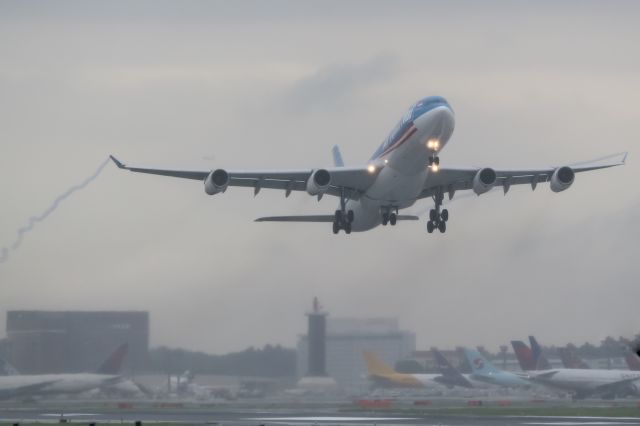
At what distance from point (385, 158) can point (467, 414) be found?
20.4 metres

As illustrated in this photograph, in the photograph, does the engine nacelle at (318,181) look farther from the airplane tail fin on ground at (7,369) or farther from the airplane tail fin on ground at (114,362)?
the airplane tail fin on ground at (7,369)

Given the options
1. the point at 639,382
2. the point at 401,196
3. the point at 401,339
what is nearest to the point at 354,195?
the point at 401,196

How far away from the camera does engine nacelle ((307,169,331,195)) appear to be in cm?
6116

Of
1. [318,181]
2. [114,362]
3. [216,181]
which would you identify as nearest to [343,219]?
[318,181]

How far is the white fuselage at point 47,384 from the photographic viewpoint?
80.4 m

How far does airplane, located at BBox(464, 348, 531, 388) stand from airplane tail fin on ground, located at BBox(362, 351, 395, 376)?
1225 centimetres

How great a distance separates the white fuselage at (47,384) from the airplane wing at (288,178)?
24609 millimetres

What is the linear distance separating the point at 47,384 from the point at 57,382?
0.72 m

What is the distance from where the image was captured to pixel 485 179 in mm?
62406

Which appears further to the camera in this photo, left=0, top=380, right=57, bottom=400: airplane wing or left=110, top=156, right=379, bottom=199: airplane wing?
left=0, top=380, right=57, bottom=400: airplane wing

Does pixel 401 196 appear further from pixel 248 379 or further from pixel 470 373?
pixel 470 373

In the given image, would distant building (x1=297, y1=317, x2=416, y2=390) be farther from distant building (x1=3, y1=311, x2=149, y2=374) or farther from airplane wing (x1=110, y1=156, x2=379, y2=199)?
airplane wing (x1=110, y1=156, x2=379, y2=199)

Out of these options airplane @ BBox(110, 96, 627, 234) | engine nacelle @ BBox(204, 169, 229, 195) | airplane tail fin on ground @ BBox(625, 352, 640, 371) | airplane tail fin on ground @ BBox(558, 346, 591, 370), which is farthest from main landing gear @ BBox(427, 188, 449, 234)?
airplane tail fin on ground @ BBox(558, 346, 591, 370)

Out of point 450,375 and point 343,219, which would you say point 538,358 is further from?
point 343,219
